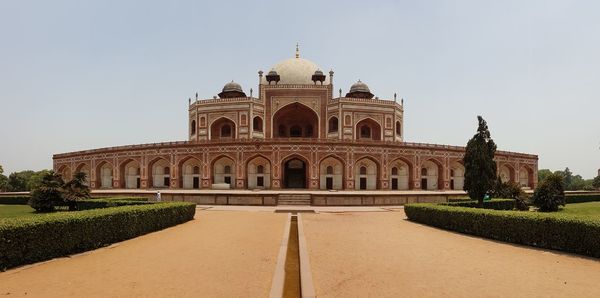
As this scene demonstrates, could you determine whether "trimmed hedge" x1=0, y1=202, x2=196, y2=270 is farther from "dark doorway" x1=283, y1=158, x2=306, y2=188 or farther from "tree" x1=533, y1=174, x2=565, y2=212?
"dark doorway" x1=283, y1=158, x2=306, y2=188

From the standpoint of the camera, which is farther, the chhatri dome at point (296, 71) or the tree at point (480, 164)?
the chhatri dome at point (296, 71)

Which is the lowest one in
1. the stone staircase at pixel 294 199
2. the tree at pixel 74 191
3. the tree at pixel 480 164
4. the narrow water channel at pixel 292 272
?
the stone staircase at pixel 294 199

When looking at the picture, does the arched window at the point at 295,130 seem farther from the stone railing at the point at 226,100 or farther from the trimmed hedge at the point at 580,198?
the trimmed hedge at the point at 580,198

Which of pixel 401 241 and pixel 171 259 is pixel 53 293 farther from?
pixel 401 241

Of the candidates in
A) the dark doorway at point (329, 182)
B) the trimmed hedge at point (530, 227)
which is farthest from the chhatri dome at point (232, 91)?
the trimmed hedge at point (530, 227)

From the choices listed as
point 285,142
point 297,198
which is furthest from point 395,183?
point 297,198

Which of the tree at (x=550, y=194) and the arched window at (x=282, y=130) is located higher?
the arched window at (x=282, y=130)

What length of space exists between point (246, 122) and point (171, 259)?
34.0 metres

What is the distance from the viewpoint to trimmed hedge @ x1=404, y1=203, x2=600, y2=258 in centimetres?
977

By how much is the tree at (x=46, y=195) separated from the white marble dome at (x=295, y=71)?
100 feet

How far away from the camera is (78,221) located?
1027 cm

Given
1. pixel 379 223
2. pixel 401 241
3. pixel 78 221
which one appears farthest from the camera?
pixel 379 223

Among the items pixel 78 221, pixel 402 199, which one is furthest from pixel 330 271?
pixel 402 199

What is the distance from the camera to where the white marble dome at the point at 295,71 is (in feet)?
160
